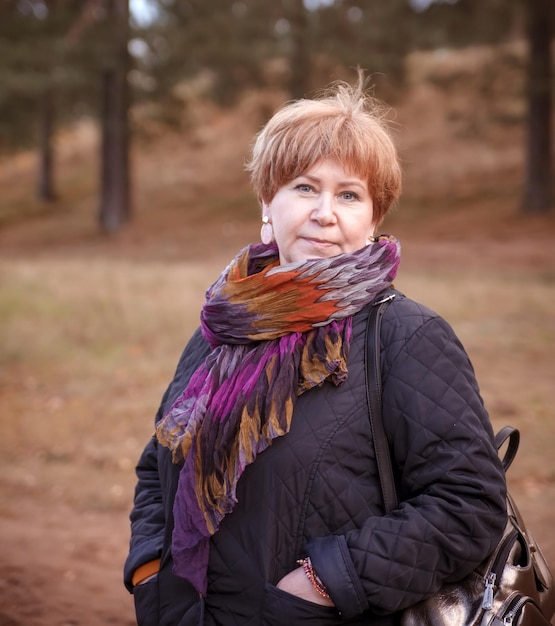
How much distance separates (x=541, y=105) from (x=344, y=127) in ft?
61.8

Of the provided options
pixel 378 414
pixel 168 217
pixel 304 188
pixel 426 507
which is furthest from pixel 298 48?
pixel 426 507

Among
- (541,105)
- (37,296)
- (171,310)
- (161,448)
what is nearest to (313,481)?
(161,448)

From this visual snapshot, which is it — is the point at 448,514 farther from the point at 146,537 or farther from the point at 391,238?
the point at 146,537

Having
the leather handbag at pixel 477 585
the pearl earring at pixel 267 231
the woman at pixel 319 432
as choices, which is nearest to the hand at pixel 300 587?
the woman at pixel 319 432

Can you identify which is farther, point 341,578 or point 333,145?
point 333,145

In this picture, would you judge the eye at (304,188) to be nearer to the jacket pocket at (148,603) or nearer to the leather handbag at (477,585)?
the leather handbag at (477,585)

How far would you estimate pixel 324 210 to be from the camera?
2.15m

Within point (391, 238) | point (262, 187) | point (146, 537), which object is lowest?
point (146, 537)

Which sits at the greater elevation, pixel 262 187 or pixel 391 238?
pixel 262 187

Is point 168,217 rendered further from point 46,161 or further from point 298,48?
point 46,161

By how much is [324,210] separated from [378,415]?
0.61 m

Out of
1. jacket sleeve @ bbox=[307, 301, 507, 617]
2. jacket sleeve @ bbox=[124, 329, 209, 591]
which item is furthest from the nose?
jacket sleeve @ bbox=[124, 329, 209, 591]

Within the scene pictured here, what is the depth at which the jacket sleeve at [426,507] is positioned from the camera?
6.31 feet

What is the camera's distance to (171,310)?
10.3 meters
